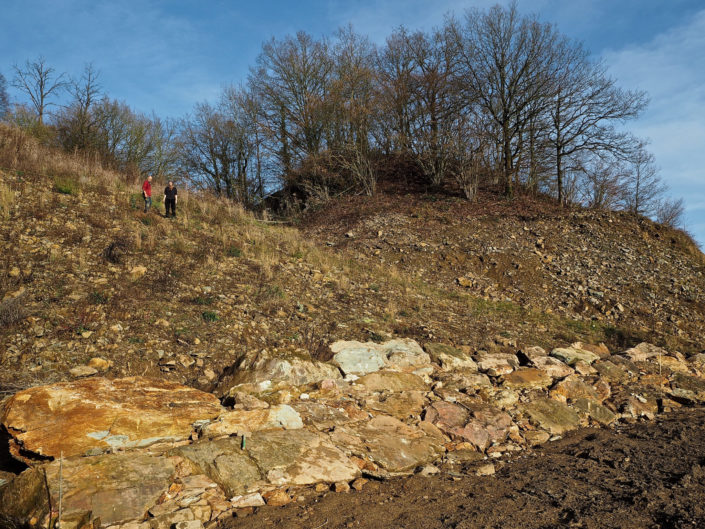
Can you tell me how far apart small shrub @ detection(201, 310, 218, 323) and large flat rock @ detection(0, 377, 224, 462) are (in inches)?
92.1

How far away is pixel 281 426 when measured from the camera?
4648 millimetres

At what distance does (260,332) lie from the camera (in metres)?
7.35

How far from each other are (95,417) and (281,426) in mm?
1893

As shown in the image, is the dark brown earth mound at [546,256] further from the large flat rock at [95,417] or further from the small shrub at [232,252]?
the large flat rock at [95,417]

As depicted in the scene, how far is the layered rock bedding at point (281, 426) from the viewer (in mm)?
3348

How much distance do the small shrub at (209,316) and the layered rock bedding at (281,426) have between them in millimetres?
1571

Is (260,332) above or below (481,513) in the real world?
above

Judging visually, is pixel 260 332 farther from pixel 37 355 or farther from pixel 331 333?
pixel 37 355

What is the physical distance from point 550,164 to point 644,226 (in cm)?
597

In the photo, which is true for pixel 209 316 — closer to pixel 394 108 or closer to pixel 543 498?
pixel 543 498

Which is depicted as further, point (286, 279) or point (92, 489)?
point (286, 279)

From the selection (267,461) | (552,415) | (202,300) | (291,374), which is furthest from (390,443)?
(202,300)

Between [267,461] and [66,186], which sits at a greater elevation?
[66,186]

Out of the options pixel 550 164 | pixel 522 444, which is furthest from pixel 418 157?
pixel 522 444
